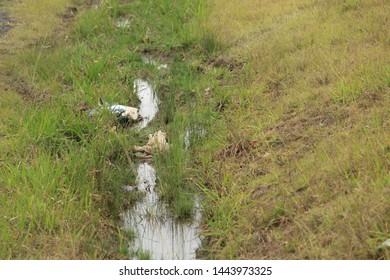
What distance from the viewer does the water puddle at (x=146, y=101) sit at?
259 inches

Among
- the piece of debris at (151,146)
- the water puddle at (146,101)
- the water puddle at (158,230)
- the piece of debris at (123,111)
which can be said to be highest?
the water puddle at (146,101)

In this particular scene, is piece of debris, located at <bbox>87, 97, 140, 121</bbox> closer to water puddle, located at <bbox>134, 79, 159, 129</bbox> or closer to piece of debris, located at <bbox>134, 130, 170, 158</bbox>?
water puddle, located at <bbox>134, 79, 159, 129</bbox>

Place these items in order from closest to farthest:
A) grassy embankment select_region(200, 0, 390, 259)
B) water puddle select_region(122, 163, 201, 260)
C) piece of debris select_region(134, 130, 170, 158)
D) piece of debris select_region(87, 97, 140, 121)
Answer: grassy embankment select_region(200, 0, 390, 259), water puddle select_region(122, 163, 201, 260), piece of debris select_region(134, 130, 170, 158), piece of debris select_region(87, 97, 140, 121)

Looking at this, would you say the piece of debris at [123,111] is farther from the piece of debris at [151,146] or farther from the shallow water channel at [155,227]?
the shallow water channel at [155,227]

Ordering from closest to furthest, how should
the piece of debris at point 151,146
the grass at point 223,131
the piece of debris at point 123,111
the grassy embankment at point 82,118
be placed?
the grass at point 223,131
the grassy embankment at point 82,118
the piece of debris at point 151,146
the piece of debris at point 123,111

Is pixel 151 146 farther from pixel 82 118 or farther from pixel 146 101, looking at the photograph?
pixel 146 101

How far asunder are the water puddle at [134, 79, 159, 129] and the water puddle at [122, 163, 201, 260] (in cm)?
151

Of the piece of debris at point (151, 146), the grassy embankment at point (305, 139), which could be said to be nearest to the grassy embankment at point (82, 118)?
the piece of debris at point (151, 146)

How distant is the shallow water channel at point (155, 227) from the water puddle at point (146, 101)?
1.21 metres

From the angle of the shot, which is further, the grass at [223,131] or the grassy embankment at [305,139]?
the grass at [223,131]

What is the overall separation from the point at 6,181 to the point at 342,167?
93.3 inches

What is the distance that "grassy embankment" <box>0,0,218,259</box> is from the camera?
4172 mm

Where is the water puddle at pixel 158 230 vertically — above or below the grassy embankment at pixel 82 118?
below

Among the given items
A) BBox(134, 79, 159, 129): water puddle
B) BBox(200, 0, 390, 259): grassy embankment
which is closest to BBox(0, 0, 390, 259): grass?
BBox(200, 0, 390, 259): grassy embankment
